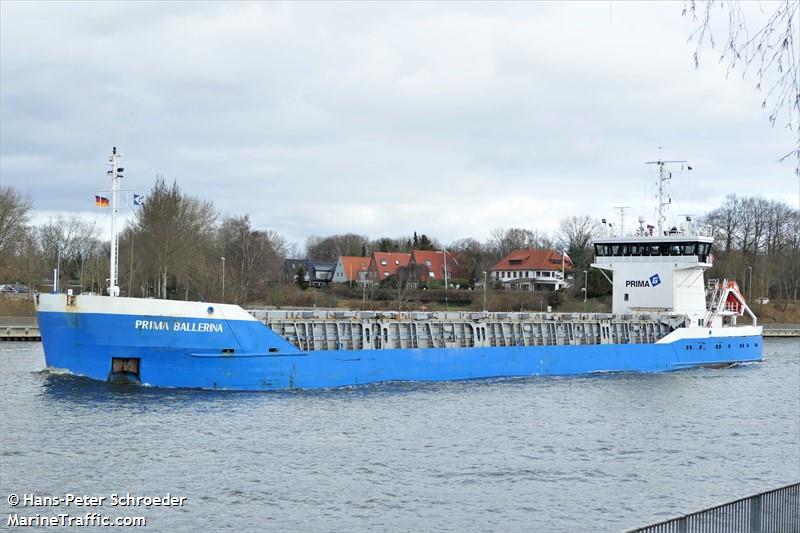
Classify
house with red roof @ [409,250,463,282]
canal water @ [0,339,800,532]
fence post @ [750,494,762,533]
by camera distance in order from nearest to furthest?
fence post @ [750,494,762,533] < canal water @ [0,339,800,532] < house with red roof @ [409,250,463,282]

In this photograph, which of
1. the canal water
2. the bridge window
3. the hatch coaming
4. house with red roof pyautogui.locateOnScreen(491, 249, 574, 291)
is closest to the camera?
the canal water

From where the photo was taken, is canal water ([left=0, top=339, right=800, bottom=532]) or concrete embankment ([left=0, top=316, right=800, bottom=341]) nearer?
canal water ([left=0, top=339, right=800, bottom=532])

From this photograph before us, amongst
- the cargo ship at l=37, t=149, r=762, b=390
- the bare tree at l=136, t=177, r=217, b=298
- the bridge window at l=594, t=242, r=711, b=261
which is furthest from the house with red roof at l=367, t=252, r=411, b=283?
the cargo ship at l=37, t=149, r=762, b=390

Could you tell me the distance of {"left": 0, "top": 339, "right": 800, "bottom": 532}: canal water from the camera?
1880cm

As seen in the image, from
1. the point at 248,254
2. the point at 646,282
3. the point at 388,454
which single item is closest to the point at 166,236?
the point at 248,254

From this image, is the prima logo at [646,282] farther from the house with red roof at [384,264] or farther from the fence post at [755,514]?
the house with red roof at [384,264]

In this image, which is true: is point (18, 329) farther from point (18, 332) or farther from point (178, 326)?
point (178, 326)

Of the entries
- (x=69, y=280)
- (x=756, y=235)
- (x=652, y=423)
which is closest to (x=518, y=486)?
(x=652, y=423)

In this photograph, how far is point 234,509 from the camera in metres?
18.6

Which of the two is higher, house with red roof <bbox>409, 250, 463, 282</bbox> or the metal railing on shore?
house with red roof <bbox>409, 250, 463, 282</bbox>

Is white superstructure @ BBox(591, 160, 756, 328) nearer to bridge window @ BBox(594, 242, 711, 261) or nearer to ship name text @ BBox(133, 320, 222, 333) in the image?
bridge window @ BBox(594, 242, 711, 261)

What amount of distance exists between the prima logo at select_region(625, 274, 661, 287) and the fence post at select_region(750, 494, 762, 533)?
3959 cm

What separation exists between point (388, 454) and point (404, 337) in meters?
15.1

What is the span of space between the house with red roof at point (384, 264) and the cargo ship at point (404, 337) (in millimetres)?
59975
